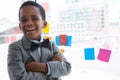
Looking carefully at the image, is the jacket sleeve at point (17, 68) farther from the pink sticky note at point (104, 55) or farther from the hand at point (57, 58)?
the pink sticky note at point (104, 55)

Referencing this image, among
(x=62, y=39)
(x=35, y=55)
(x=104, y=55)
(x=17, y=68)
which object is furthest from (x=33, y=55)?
(x=104, y=55)

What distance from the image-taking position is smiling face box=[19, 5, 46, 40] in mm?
1143

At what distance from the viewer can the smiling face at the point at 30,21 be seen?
3.75 ft

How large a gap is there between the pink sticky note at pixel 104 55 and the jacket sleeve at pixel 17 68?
72 centimetres

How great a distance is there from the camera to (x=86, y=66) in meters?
1.72

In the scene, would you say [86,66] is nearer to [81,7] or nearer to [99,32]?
[99,32]

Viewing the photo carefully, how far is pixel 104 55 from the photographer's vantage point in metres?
1.65

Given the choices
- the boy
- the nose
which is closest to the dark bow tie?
the boy

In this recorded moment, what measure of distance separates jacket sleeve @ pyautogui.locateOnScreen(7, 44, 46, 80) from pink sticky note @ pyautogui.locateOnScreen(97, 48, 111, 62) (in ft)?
2.36

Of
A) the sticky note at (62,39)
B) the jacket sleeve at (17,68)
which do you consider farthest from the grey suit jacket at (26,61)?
the sticky note at (62,39)

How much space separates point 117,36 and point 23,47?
2.83 ft

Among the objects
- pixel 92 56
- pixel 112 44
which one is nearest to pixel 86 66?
pixel 92 56

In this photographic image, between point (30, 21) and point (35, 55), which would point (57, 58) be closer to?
point (35, 55)

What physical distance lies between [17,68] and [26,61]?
9 cm
